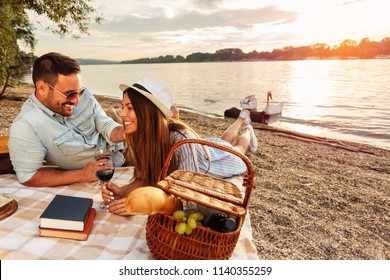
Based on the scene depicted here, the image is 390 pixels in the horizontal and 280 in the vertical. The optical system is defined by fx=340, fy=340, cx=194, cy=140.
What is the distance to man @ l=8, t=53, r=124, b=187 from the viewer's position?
99.2 inches

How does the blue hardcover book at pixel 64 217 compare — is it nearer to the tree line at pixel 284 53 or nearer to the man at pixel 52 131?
the man at pixel 52 131

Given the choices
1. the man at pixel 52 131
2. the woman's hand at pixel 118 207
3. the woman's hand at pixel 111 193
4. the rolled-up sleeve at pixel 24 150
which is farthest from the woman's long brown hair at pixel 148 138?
the rolled-up sleeve at pixel 24 150

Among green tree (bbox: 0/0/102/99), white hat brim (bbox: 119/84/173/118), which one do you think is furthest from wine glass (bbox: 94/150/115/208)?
green tree (bbox: 0/0/102/99)

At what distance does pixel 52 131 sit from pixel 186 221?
1553 mm

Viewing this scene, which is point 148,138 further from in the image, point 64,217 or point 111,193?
point 64,217

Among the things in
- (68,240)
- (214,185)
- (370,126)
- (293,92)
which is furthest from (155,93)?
(293,92)

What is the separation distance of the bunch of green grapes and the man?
1.22m

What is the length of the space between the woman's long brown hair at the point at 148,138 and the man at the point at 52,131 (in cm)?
45

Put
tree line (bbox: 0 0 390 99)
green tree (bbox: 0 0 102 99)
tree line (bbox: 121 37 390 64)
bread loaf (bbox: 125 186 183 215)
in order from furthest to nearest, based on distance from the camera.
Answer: tree line (bbox: 121 37 390 64)
green tree (bbox: 0 0 102 99)
tree line (bbox: 0 0 390 99)
bread loaf (bbox: 125 186 183 215)

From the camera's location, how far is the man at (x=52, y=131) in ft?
8.27

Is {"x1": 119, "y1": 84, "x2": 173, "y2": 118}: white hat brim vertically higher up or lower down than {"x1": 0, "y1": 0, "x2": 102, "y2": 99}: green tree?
lower down

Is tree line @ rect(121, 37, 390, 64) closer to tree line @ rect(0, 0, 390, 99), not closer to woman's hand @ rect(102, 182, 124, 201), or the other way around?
tree line @ rect(0, 0, 390, 99)

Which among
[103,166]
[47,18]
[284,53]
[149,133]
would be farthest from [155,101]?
[284,53]
